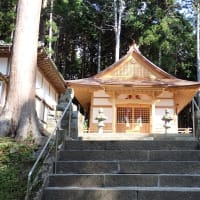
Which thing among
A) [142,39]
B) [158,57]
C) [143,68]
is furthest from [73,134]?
[158,57]

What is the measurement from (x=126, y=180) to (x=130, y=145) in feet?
4.71

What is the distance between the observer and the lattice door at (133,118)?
52.3ft

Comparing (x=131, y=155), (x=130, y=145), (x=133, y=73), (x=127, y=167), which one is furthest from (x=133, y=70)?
(x=127, y=167)

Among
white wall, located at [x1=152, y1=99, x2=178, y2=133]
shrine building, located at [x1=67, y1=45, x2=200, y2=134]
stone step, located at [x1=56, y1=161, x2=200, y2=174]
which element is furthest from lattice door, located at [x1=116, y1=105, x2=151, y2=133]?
stone step, located at [x1=56, y1=161, x2=200, y2=174]

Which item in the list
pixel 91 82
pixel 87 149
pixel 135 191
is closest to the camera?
pixel 135 191

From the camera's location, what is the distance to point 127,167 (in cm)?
547

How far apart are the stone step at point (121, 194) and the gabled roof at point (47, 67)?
805 cm

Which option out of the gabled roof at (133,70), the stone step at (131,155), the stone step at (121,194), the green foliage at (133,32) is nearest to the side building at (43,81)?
the gabled roof at (133,70)

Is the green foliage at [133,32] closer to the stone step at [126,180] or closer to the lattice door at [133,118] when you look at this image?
the lattice door at [133,118]

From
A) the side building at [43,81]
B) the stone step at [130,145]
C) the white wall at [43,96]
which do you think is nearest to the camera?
the stone step at [130,145]

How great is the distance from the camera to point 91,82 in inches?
612

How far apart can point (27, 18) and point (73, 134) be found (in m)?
2.96

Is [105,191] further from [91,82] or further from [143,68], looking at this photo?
[143,68]

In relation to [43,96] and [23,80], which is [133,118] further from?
[23,80]
